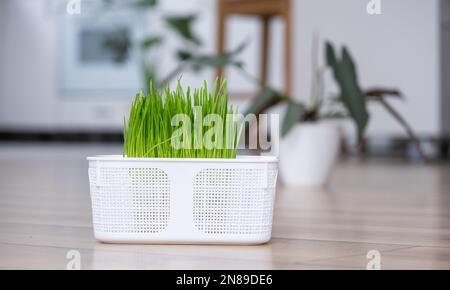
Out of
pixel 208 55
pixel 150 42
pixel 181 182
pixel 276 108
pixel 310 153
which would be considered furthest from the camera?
pixel 150 42

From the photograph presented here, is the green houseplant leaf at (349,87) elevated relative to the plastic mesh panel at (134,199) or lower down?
elevated

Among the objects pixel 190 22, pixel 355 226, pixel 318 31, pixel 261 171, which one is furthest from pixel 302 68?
pixel 261 171

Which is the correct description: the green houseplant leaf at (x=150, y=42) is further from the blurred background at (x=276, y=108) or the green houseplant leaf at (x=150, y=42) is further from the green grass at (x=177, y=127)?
the green grass at (x=177, y=127)

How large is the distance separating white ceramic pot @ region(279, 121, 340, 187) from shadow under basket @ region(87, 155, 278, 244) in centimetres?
128

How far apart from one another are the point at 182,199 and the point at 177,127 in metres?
0.09

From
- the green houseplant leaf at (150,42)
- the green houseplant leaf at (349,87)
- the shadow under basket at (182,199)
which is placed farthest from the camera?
the green houseplant leaf at (150,42)

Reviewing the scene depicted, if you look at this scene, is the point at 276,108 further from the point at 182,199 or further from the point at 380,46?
the point at 182,199

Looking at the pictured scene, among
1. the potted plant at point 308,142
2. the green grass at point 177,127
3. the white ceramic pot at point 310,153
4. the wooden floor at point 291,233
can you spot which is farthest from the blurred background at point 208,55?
the green grass at point 177,127

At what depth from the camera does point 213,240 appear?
3.21 ft

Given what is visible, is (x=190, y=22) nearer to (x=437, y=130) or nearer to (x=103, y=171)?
(x=437, y=130)

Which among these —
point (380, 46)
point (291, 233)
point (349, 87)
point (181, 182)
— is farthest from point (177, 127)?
point (380, 46)

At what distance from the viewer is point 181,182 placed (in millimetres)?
973

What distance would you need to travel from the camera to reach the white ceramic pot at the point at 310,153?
88.8 inches

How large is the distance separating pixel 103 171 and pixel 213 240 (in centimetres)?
15
